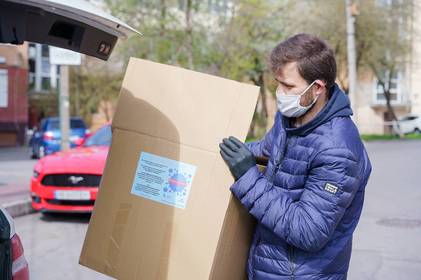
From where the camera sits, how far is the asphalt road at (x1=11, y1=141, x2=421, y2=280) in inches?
228

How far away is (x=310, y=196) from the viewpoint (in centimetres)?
229

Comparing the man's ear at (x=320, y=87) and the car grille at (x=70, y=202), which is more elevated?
the man's ear at (x=320, y=87)

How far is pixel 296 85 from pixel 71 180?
6.36 m

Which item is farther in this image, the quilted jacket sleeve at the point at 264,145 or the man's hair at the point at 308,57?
the quilted jacket sleeve at the point at 264,145

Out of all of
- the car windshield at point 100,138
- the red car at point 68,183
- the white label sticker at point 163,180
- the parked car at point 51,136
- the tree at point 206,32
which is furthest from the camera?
the tree at point 206,32

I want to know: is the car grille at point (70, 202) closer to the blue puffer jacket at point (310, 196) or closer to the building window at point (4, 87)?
the blue puffer jacket at point (310, 196)

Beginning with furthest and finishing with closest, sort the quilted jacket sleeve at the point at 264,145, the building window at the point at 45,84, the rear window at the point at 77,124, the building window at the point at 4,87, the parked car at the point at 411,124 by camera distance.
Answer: the building window at the point at 45,84, the parked car at the point at 411,124, the building window at the point at 4,87, the rear window at the point at 77,124, the quilted jacket sleeve at the point at 264,145

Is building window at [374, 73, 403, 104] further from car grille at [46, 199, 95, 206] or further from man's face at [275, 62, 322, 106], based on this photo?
man's face at [275, 62, 322, 106]

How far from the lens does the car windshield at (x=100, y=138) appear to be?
30.9 ft

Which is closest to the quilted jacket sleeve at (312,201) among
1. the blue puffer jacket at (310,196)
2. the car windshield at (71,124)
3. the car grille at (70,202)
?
the blue puffer jacket at (310,196)

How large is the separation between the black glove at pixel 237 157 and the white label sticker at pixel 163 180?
166 millimetres

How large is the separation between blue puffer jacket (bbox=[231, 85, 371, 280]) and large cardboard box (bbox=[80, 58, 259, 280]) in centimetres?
14

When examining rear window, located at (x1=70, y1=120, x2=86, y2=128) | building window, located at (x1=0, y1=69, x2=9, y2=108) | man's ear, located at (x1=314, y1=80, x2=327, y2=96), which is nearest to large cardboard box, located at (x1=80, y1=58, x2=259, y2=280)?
man's ear, located at (x1=314, y1=80, x2=327, y2=96)

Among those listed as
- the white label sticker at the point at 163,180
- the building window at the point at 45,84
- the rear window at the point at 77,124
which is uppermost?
the building window at the point at 45,84
